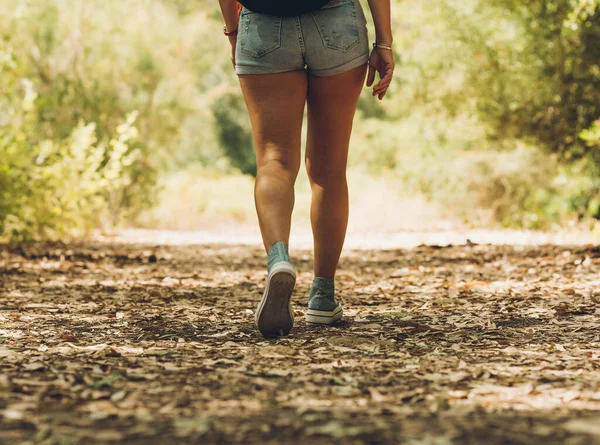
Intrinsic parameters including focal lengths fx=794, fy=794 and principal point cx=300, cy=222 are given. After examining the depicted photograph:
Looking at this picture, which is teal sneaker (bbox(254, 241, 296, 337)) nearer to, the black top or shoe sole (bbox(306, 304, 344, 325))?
shoe sole (bbox(306, 304, 344, 325))

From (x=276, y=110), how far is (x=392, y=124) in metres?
14.2

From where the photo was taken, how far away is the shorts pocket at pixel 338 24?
2.81 metres

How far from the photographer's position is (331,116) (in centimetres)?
294

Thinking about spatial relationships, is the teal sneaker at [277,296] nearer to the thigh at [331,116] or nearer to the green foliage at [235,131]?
the thigh at [331,116]

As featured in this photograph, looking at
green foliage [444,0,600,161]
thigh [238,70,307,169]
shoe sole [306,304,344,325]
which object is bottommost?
shoe sole [306,304,344,325]

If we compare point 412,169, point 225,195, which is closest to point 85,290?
point 412,169

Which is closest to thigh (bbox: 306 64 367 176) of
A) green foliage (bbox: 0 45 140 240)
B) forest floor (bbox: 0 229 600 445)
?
forest floor (bbox: 0 229 600 445)

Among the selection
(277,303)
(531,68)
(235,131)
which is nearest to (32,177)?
(277,303)

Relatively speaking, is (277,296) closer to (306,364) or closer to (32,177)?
(306,364)

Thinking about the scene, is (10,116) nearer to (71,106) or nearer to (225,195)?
(71,106)

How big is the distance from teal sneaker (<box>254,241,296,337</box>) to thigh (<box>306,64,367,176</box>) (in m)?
0.47

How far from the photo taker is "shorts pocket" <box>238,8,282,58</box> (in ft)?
9.19

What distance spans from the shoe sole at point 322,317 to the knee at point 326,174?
1.61 feet

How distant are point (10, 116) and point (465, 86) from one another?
18.9 ft
